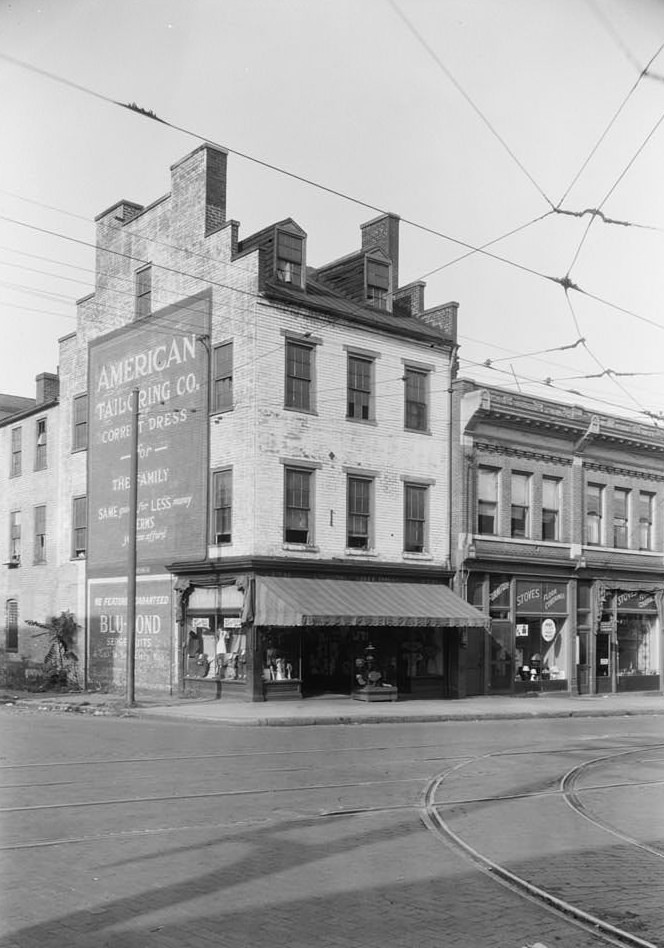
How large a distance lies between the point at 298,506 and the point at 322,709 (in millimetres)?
5322

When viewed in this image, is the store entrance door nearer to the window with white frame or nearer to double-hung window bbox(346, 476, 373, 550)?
double-hung window bbox(346, 476, 373, 550)

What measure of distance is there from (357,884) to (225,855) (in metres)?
1.33

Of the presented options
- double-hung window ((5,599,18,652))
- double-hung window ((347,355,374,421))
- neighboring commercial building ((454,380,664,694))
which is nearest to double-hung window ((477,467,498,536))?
neighboring commercial building ((454,380,664,694))

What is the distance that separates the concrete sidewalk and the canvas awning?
2033 mm

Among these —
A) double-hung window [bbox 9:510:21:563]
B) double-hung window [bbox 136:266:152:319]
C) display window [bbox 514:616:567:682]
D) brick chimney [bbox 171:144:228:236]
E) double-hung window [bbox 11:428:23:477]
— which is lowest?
display window [bbox 514:616:567:682]

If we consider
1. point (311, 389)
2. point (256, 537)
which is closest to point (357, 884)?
point (256, 537)

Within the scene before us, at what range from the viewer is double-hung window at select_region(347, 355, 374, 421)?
1107 inches

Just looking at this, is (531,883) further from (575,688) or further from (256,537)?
(575,688)

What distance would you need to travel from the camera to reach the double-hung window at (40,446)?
3541 cm

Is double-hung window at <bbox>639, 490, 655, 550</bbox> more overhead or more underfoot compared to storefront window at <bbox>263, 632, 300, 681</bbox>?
more overhead

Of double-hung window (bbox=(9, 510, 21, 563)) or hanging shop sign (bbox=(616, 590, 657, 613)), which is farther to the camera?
double-hung window (bbox=(9, 510, 21, 563))

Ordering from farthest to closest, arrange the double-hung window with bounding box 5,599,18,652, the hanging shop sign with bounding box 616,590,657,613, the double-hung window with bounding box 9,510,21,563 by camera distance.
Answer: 1. the double-hung window with bounding box 9,510,21,563
2. the double-hung window with bounding box 5,599,18,652
3. the hanging shop sign with bounding box 616,590,657,613

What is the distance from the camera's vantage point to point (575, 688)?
32594mm

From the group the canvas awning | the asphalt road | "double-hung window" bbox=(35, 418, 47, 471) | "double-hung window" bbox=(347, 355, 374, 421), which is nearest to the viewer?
the asphalt road
